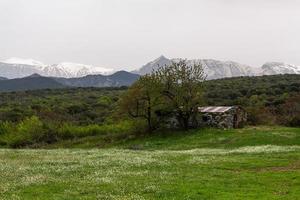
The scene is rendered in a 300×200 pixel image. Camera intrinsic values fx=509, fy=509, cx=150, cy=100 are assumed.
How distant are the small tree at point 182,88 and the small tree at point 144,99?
3.77 ft

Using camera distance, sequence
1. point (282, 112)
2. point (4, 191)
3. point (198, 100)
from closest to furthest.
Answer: point (4, 191)
point (198, 100)
point (282, 112)

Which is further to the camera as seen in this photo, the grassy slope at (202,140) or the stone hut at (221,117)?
the stone hut at (221,117)

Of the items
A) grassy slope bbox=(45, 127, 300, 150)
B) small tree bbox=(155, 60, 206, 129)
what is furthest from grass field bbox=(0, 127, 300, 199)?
small tree bbox=(155, 60, 206, 129)

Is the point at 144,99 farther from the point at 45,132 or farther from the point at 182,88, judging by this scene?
the point at 45,132

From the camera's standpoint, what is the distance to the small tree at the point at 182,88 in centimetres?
7056

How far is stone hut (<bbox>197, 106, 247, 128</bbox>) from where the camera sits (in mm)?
70688

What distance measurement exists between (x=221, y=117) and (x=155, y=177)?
134 feet

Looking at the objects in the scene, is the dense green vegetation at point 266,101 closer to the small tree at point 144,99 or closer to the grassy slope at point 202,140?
the grassy slope at point 202,140

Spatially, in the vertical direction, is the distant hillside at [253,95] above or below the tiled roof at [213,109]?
above

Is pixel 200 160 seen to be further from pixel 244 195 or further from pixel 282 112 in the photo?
pixel 282 112

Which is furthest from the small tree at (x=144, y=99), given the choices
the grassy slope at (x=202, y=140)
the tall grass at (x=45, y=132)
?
the tall grass at (x=45, y=132)

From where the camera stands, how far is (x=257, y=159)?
133 ft

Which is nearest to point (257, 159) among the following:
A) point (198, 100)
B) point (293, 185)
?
point (293, 185)

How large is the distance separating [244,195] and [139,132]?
48753 mm
